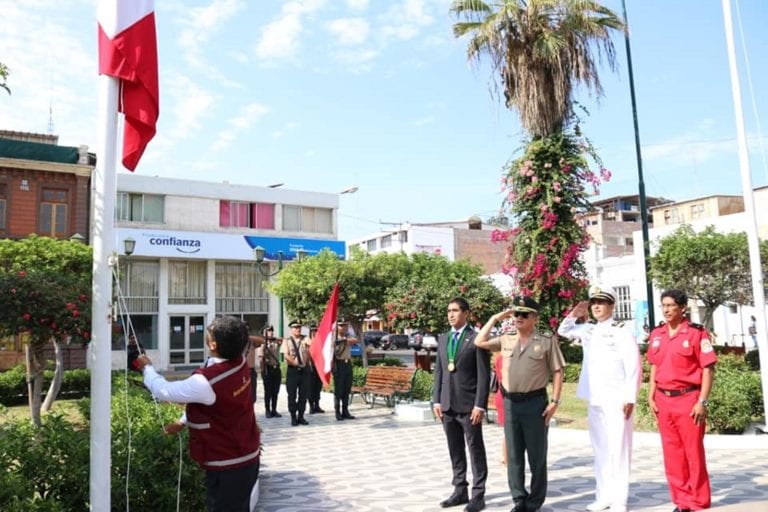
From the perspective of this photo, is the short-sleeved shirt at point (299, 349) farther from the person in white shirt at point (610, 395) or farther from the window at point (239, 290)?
the window at point (239, 290)

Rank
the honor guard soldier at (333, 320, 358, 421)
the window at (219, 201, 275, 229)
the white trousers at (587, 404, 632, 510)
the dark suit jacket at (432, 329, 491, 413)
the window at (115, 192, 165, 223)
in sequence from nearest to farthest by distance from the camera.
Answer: the white trousers at (587, 404, 632, 510) → the dark suit jacket at (432, 329, 491, 413) → the honor guard soldier at (333, 320, 358, 421) → the window at (115, 192, 165, 223) → the window at (219, 201, 275, 229)

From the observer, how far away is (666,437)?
573 cm

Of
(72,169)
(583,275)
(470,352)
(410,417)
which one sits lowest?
(410,417)

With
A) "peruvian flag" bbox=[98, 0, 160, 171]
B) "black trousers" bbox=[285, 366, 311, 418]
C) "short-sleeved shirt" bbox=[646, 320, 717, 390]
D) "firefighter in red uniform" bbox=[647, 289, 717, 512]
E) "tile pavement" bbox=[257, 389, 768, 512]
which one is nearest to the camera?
"peruvian flag" bbox=[98, 0, 160, 171]

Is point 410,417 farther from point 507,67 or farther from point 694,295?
point 694,295

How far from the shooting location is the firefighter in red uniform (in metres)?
5.52

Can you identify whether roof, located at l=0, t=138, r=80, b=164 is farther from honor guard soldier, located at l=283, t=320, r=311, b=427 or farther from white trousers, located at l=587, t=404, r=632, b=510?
white trousers, located at l=587, t=404, r=632, b=510

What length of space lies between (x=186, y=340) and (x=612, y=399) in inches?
1153

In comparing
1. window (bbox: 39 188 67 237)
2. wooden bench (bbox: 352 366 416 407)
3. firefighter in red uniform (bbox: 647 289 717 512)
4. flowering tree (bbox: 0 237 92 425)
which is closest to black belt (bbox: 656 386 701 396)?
firefighter in red uniform (bbox: 647 289 717 512)

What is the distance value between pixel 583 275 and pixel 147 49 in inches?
544

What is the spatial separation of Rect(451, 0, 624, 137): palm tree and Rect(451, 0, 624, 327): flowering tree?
22 millimetres

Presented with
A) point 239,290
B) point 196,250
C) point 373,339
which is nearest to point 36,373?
point 196,250

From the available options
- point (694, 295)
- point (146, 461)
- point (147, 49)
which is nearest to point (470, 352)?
point (146, 461)

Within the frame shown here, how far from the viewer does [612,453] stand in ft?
19.5
